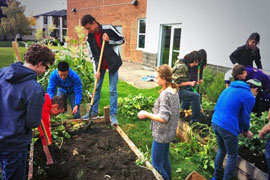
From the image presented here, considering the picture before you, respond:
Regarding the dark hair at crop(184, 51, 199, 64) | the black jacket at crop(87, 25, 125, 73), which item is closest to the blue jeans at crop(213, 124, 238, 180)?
the dark hair at crop(184, 51, 199, 64)

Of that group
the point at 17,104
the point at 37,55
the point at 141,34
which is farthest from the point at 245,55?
the point at 141,34

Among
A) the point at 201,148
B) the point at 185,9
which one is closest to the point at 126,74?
the point at 185,9

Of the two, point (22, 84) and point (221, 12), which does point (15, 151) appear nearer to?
point (22, 84)

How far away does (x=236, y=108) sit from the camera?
2828 mm

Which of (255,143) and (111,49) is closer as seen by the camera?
(255,143)

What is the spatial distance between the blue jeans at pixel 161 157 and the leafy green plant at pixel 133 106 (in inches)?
111

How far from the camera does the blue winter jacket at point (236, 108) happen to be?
2.80 meters

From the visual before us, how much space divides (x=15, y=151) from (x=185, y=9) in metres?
9.54

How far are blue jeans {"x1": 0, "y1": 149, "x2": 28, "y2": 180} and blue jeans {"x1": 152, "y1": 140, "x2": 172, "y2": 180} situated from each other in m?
1.49

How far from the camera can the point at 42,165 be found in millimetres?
3205

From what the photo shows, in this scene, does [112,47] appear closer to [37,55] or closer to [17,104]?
[37,55]

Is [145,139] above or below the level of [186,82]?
below

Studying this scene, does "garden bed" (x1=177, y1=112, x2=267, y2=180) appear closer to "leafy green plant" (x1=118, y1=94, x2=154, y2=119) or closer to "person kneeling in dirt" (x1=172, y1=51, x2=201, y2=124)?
"person kneeling in dirt" (x1=172, y1=51, x2=201, y2=124)

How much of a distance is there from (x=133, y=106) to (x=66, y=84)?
2.07 m
